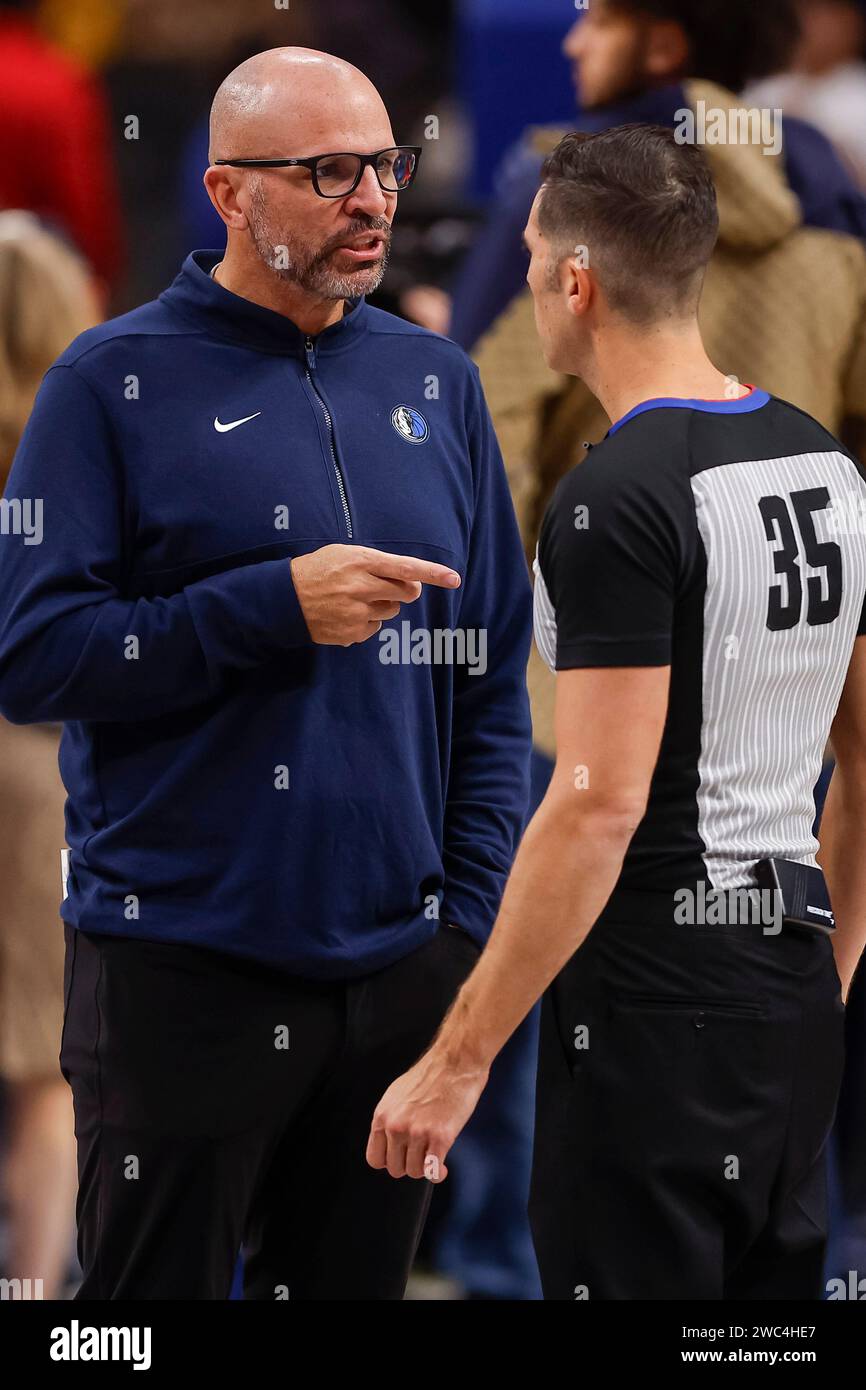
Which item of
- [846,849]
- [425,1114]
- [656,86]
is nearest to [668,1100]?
[425,1114]

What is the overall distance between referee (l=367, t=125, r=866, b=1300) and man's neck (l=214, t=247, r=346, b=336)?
31 centimetres

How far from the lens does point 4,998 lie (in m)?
3.00

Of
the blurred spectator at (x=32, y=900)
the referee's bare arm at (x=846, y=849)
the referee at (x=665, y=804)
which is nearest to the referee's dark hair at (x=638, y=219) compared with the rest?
the referee at (x=665, y=804)

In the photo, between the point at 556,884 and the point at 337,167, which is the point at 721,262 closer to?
the point at 337,167

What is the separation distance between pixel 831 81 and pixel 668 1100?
2.49 m

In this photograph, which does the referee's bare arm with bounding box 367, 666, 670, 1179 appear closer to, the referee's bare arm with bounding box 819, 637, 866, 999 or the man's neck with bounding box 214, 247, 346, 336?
the referee's bare arm with bounding box 819, 637, 866, 999

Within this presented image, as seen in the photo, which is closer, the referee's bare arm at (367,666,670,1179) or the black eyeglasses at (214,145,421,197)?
the referee's bare arm at (367,666,670,1179)

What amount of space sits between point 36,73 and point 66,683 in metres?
2.39

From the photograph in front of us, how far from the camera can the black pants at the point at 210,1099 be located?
2.01 meters

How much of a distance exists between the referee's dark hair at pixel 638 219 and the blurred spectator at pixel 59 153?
2146mm

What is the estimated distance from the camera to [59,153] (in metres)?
3.84

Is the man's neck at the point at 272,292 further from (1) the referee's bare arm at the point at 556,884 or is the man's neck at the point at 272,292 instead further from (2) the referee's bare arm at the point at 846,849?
(2) the referee's bare arm at the point at 846,849

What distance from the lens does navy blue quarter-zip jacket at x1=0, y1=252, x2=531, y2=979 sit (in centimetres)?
195

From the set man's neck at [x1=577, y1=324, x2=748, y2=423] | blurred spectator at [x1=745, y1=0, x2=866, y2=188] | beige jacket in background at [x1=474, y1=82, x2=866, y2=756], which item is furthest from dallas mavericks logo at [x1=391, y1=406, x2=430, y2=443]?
blurred spectator at [x1=745, y1=0, x2=866, y2=188]
